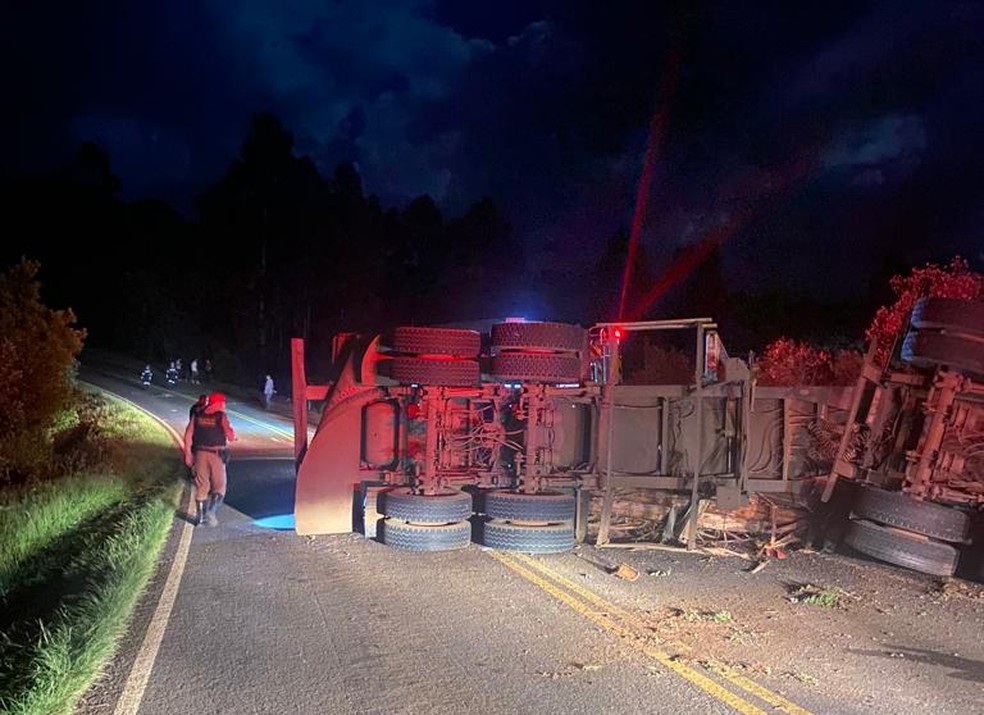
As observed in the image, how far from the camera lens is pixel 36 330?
1855cm

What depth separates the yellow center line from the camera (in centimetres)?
462

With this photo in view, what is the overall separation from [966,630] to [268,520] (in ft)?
23.7

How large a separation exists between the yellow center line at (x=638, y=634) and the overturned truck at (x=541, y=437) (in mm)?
727

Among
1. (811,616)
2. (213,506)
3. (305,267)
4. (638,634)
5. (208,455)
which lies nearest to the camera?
(638,634)

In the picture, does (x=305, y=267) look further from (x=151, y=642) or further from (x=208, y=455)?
(x=151, y=642)

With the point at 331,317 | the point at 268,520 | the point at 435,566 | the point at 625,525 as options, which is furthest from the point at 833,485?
the point at 331,317

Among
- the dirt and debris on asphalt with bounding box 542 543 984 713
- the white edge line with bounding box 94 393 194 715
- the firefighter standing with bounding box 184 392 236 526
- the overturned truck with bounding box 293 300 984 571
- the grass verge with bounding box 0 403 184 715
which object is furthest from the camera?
the firefighter standing with bounding box 184 392 236 526

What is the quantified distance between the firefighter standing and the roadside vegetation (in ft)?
1.58

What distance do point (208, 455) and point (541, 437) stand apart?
386 cm

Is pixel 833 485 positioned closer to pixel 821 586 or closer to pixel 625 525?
pixel 821 586

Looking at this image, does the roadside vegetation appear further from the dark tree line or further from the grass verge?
the dark tree line

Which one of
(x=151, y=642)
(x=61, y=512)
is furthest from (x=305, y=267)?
(x=151, y=642)

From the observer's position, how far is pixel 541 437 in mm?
8883

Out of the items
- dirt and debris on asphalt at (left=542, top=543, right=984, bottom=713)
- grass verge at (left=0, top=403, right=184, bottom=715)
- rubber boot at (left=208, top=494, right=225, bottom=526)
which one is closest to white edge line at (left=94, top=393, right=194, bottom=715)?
grass verge at (left=0, top=403, right=184, bottom=715)
